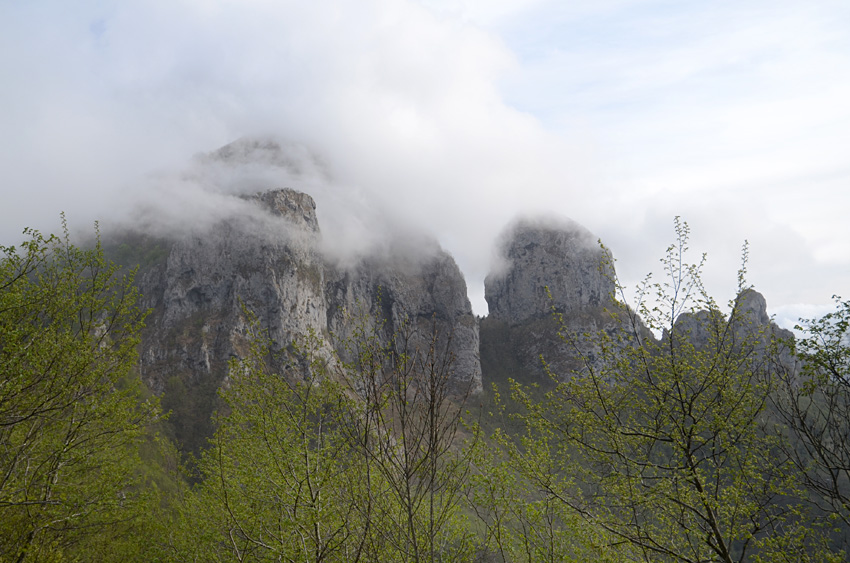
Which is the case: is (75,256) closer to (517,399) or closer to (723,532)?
(517,399)

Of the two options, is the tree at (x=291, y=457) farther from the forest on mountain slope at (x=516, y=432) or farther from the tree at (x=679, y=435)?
the tree at (x=679, y=435)

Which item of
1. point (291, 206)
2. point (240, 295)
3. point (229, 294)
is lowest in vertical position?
point (240, 295)

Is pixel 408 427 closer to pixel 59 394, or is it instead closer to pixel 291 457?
pixel 291 457

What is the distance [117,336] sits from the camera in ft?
50.1

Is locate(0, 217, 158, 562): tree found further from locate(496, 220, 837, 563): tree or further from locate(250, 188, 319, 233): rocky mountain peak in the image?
locate(250, 188, 319, 233): rocky mountain peak

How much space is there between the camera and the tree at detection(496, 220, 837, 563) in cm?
1024

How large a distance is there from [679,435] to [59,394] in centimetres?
1423

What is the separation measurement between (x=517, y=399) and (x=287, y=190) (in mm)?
167962

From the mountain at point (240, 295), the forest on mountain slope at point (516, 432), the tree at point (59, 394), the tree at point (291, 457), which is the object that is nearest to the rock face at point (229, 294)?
the mountain at point (240, 295)

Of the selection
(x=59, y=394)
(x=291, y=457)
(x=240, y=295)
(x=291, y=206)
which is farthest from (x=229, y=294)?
(x=291, y=457)

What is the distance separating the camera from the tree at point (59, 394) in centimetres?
1169

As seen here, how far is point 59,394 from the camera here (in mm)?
12023

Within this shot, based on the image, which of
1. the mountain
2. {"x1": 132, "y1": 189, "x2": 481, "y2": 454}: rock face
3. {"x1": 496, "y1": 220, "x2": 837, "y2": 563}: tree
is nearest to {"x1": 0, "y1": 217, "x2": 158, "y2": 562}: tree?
{"x1": 496, "y1": 220, "x2": 837, "y2": 563}: tree

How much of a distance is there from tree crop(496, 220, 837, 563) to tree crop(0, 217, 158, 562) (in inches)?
443
